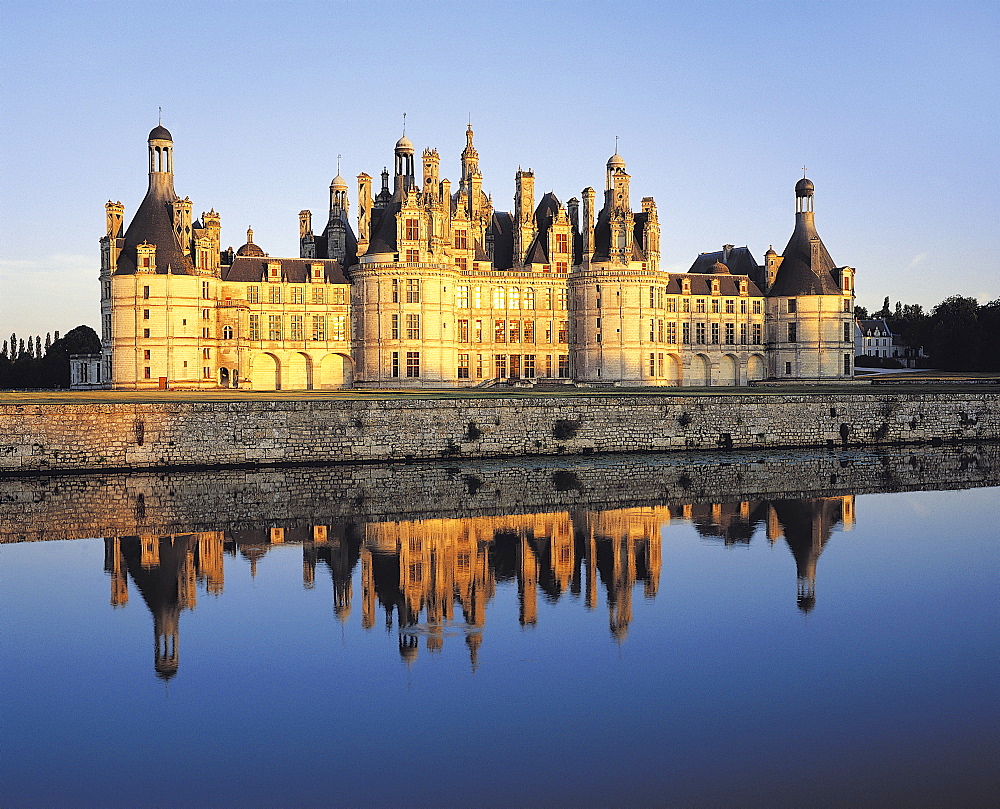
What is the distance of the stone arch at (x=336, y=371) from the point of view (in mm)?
61750

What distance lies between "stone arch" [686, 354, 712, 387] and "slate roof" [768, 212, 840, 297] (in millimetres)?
6547

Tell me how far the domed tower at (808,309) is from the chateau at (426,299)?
0.15m

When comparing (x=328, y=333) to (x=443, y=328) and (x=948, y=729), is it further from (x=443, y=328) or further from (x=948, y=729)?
(x=948, y=729)

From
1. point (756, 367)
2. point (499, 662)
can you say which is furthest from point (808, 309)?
point (499, 662)

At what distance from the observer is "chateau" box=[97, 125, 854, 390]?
56594mm

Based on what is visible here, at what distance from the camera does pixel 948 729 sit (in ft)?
38.8

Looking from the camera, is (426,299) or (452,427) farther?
(426,299)

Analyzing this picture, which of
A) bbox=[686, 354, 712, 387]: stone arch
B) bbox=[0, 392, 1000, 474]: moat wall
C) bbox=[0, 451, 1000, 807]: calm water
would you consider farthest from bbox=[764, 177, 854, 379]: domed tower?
bbox=[0, 451, 1000, 807]: calm water

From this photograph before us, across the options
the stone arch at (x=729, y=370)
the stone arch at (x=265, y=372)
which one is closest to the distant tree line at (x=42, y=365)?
the stone arch at (x=265, y=372)

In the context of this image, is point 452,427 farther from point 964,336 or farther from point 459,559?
point 964,336

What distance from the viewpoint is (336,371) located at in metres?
62.2

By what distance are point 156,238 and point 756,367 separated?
3999 centimetres

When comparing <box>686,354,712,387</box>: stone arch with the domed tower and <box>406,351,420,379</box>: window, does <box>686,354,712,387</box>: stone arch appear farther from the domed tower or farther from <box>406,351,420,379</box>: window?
<box>406,351,420,379</box>: window

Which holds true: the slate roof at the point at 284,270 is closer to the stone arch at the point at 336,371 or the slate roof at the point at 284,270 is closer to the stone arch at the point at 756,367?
the stone arch at the point at 336,371
